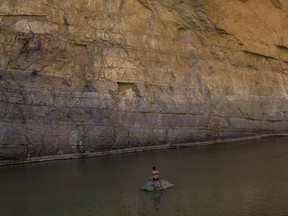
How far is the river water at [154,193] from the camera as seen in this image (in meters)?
18.0

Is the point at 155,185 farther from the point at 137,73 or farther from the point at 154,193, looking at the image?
the point at 137,73

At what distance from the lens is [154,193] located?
20344 mm

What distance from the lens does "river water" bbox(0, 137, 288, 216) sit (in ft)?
59.2

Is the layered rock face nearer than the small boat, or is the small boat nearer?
the small boat

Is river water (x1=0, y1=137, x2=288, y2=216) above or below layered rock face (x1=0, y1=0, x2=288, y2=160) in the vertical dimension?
below

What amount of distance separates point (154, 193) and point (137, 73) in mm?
15350

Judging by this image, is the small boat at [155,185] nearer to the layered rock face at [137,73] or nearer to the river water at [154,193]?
the river water at [154,193]

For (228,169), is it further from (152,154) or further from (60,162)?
(60,162)

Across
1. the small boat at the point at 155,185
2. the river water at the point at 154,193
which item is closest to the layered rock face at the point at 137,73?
the river water at the point at 154,193

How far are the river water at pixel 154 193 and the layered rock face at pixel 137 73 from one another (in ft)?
8.26

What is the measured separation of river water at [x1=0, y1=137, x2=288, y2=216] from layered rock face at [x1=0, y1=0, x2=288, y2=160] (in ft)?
8.26

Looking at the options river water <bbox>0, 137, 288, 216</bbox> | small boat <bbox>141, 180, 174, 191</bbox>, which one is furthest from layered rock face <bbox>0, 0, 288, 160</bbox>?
small boat <bbox>141, 180, 174, 191</bbox>

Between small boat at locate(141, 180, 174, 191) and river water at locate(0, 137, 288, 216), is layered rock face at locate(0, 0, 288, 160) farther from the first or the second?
small boat at locate(141, 180, 174, 191)

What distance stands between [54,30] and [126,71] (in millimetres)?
5338
